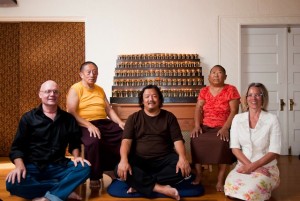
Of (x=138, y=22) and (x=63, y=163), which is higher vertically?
(x=138, y=22)

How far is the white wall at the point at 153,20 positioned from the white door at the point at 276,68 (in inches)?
11.8

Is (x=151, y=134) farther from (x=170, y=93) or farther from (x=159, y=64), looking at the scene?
(x=159, y=64)

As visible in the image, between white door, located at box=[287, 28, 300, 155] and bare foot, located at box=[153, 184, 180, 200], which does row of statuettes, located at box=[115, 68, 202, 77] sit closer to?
white door, located at box=[287, 28, 300, 155]

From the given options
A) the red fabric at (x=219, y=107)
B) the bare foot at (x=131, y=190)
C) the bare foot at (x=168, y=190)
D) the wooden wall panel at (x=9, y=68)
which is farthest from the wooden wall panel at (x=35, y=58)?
the bare foot at (x=168, y=190)

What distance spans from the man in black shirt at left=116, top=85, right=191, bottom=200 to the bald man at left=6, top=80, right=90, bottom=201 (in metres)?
0.42

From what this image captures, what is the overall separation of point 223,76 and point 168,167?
1177 mm

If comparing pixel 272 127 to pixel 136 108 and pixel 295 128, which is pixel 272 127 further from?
pixel 295 128

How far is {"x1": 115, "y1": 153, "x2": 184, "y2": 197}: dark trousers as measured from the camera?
8.61ft

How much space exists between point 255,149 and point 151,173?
94 cm

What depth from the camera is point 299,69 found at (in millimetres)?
4980

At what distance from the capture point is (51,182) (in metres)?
2.53

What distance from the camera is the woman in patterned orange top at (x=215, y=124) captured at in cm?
295

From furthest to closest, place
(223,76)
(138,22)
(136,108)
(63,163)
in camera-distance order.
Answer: (138,22) → (136,108) → (223,76) → (63,163)

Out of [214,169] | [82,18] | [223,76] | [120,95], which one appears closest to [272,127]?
[223,76]
